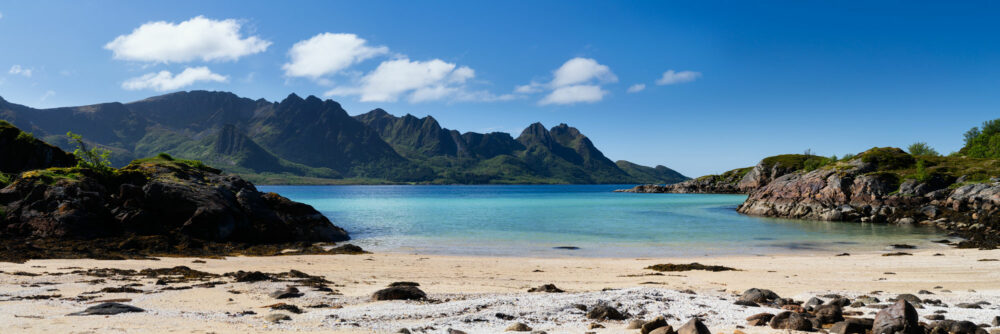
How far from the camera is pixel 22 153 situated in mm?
33938

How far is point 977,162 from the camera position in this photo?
7038 centimetres

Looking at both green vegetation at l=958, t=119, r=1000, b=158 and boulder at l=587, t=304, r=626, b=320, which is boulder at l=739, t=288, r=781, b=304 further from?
green vegetation at l=958, t=119, r=1000, b=158

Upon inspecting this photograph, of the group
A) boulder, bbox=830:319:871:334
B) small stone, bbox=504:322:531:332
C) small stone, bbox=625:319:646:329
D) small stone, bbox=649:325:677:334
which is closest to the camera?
small stone, bbox=649:325:677:334

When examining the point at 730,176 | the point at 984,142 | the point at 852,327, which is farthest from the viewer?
the point at 730,176

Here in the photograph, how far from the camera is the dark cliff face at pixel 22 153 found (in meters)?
32.9

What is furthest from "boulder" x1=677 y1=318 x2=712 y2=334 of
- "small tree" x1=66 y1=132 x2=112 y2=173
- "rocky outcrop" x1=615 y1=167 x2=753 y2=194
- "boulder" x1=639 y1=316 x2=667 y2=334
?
"rocky outcrop" x1=615 y1=167 x2=753 y2=194

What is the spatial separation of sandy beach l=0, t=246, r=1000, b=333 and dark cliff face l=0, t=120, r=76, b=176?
20792 millimetres

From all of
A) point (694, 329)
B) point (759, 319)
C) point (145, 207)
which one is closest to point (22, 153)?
point (145, 207)

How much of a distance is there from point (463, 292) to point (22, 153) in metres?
39.1

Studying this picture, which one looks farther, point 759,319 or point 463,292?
point 463,292

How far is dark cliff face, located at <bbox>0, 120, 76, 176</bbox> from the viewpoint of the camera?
3294 centimetres

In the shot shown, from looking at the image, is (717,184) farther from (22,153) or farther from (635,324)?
(635,324)

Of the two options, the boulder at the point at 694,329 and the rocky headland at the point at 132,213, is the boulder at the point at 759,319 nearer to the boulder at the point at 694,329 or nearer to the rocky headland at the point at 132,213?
the boulder at the point at 694,329

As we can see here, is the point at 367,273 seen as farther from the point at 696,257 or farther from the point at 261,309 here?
the point at 696,257
